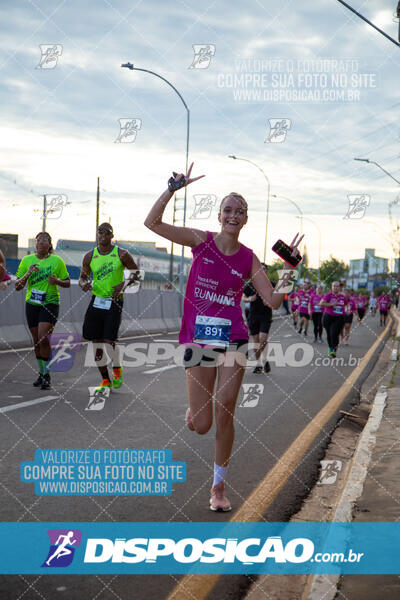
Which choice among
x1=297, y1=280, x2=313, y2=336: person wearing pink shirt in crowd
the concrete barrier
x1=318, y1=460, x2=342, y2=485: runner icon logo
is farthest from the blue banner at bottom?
x1=297, y1=280, x2=313, y2=336: person wearing pink shirt in crowd

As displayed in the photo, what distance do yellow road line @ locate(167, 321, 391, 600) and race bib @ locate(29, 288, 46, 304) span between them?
3.61m

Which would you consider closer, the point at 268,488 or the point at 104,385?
the point at 268,488

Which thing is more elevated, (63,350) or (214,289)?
(214,289)

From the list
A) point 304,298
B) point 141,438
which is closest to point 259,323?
point 141,438

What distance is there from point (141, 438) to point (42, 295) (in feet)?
10.7

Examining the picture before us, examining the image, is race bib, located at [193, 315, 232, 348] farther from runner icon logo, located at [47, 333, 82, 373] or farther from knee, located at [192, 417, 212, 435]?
runner icon logo, located at [47, 333, 82, 373]

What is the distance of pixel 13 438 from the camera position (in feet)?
20.8

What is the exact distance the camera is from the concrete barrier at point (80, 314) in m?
15.2

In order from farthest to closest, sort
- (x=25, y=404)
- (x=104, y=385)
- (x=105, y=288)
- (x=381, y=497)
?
(x=104, y=385) < (x=105, y=288) < (x=25, y=404) < (x=381, y=497)

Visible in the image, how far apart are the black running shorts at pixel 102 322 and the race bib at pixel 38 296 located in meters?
0.62

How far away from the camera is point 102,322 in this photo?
9.17m

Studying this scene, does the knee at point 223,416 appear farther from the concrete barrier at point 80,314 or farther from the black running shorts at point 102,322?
the concrete barrier at point 80,314

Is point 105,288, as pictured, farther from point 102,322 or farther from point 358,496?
point 358,496

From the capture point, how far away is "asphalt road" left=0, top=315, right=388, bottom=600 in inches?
142
